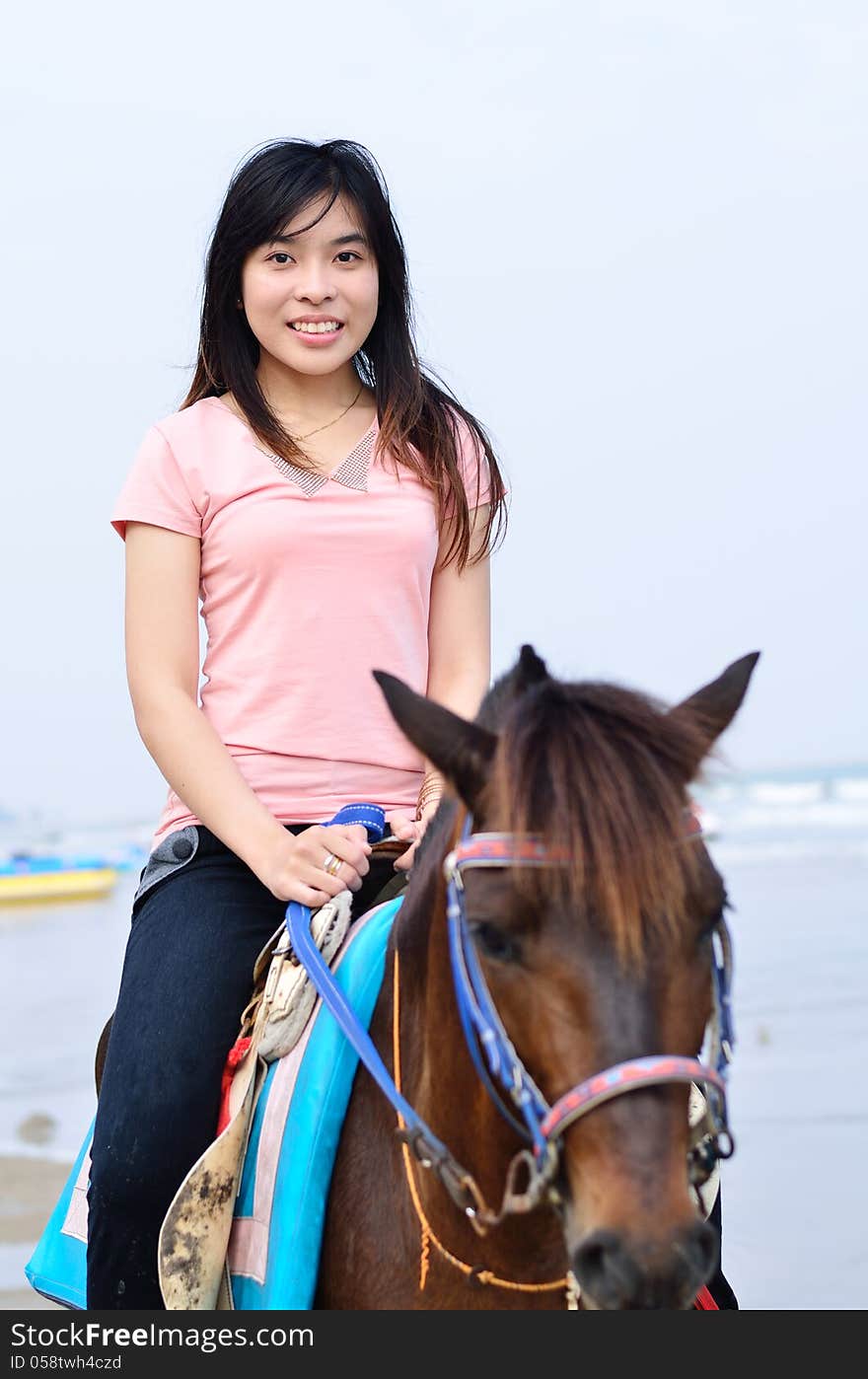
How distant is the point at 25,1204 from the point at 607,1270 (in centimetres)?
545

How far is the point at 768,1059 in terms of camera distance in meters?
8.23

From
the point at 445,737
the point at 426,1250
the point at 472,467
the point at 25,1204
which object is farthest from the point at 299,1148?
the point at 25,1204

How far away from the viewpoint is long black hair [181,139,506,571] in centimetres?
296

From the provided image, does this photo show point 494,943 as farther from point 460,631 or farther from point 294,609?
point 460,631

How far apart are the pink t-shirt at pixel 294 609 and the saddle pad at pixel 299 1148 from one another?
15.5 inches

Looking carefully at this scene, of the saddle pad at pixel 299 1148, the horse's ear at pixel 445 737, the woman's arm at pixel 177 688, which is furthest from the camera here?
the woman's arm at pixel 177 688

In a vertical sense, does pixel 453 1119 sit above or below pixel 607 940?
below

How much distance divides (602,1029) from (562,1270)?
58cm

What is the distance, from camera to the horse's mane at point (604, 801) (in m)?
1.74

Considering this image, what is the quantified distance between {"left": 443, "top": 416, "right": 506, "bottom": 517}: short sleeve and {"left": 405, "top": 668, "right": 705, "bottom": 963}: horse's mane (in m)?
1.21

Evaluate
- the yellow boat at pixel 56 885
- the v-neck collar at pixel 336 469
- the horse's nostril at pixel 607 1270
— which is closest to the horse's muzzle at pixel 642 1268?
the horse's nostril at pixel 607 1270

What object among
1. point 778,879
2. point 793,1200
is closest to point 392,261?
point 793,1200

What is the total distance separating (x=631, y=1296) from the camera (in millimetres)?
1629

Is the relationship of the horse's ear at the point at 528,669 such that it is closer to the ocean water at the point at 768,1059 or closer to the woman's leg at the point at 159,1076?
the ocean water at the point at 768,1059
